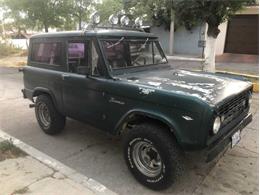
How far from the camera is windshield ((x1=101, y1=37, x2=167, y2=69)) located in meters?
3.91

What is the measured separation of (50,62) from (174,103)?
2.55 meters

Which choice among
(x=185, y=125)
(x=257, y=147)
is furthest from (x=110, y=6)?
(x=185, y=125)

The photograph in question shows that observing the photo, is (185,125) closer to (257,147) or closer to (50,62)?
(257,147)

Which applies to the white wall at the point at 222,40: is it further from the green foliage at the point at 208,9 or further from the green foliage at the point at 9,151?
the green foliage at the point at 9,151

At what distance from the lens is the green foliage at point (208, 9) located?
7.84 m

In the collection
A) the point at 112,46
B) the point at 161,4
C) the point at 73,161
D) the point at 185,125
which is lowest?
the point at 73,161

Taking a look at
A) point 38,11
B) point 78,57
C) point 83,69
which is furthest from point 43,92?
point 38,11

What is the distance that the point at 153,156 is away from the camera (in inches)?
134

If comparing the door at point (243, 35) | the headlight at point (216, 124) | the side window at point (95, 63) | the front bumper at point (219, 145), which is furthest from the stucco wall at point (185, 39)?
the headlight at point (216, 124)

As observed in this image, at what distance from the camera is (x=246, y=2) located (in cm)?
811

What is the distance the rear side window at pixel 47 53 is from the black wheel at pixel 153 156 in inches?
75.1

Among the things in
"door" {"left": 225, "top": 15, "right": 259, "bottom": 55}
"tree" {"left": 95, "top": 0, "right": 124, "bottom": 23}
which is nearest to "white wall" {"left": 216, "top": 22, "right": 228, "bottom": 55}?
"door" {"left": 225, "top": 15, "right": 259, "bottom": 55}

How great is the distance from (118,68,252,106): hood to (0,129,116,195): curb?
1.35m

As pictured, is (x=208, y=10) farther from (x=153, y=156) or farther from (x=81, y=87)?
(x=153, y=156)
